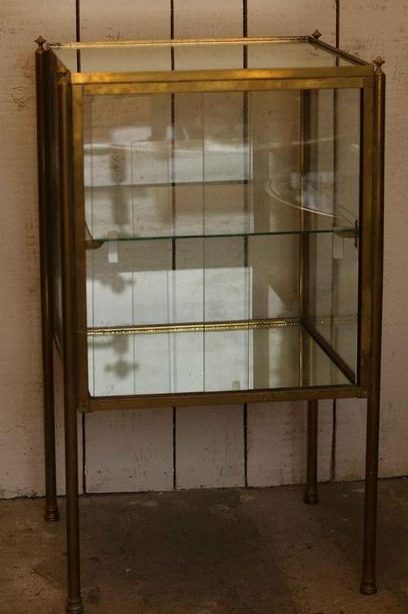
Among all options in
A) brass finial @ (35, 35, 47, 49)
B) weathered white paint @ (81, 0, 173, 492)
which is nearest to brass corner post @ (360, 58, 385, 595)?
weathered white paint @ (81, 0, 173, 492)

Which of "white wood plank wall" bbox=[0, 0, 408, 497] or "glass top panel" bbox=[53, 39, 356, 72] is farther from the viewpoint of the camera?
"white wood plank wall" bbox=[0, 0, 408, 497]

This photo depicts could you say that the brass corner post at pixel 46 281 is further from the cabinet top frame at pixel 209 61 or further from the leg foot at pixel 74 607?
the leg foot at pixel 74 607

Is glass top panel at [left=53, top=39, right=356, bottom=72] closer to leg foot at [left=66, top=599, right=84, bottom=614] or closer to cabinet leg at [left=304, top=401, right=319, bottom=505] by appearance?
Answer: cabinet leg at [left=304, top=401, right=319, bottom=505]

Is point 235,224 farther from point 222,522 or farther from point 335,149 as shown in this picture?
point 222,522

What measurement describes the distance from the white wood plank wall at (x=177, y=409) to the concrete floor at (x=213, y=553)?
7 cm

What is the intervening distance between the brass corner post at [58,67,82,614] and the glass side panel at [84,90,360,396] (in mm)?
77

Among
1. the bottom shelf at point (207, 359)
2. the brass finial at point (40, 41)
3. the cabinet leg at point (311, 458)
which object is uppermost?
the brass finial at point (40, 41)

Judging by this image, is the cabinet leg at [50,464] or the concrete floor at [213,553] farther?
the cabinet leg at [50,464]

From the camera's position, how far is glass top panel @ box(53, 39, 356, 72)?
2697mm

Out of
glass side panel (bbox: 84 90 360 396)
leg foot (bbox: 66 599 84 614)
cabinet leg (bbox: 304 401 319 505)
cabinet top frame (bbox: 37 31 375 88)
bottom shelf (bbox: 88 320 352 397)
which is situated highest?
cabinet top frame (bbox: 37 31 375 88)

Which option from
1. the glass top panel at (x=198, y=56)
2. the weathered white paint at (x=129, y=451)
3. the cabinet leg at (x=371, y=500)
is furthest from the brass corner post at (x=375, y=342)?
the weathered white paint at (x=129, y=451)

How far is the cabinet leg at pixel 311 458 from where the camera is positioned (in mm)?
3279

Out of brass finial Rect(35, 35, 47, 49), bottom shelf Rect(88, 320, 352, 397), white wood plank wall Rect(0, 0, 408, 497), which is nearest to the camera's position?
bottom shelf Rect(88, 320, 352, 397)

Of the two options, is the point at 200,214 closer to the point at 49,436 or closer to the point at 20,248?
the point at 20,248
